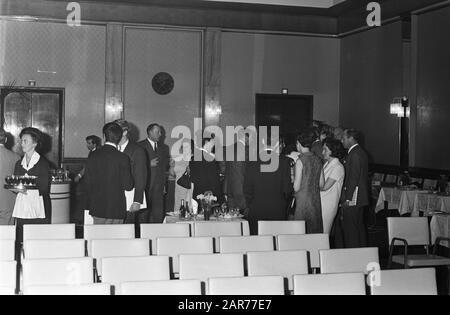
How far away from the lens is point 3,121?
1260 centimetres

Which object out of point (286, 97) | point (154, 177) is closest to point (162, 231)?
point (154, 177)

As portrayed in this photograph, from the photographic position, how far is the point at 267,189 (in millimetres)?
6852

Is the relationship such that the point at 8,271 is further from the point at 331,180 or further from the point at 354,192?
the point at 354,192

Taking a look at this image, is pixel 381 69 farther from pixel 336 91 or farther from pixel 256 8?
pixel 256 8

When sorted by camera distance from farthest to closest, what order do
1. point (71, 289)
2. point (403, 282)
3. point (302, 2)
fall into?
1. point (302, 2)
2. point (403, 282)
3. point (71, 289)

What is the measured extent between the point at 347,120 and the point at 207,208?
27.5 feet

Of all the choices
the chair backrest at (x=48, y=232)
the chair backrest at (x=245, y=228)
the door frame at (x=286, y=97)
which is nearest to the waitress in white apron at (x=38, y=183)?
the chair backrest at (x=48, y=232)

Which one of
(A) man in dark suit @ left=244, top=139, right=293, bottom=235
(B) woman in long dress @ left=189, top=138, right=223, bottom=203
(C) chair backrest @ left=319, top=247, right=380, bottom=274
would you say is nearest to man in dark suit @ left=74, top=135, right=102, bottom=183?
(B) woman in long dress @ left=189, top=138, right=223, bottom=203

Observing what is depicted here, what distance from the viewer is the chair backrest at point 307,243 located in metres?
5.43

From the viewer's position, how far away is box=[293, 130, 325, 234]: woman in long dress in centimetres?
673

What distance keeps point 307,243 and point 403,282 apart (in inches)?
55.1

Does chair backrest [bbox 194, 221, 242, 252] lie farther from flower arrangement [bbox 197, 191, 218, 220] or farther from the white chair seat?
the white chair seat
